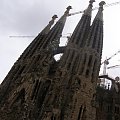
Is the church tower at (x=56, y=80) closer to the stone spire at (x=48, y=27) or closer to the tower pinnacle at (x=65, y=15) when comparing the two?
the stone spire at (x=48, y=27)

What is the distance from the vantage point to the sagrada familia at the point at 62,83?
156 feet

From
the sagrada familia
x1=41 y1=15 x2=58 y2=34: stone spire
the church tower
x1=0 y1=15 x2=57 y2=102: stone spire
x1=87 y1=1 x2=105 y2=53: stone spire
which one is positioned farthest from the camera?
x1=41 y1=15 x2=58 y2=34: stone spire

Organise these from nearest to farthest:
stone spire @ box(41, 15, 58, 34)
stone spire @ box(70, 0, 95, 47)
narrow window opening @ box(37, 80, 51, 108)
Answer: narrow window opening @ box(37, 80, 51, 108) → stone spire @ box(70, 0, 95, 47) → stone spire @ box(41, 15, 58, 34)

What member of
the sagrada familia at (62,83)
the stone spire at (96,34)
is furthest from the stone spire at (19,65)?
the stone spire at (96,34)

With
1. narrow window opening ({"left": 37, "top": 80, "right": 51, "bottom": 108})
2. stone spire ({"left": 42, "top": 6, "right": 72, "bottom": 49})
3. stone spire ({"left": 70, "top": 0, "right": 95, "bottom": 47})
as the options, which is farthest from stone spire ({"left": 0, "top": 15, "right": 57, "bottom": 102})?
stone spire ({"left": 70, "top": 0, "right": 95, "bottom": 47})

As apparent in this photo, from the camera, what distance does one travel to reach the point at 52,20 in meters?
73.1

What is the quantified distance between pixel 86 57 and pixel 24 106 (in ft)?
42.8

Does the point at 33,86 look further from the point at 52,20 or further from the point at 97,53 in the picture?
the point at 52,20

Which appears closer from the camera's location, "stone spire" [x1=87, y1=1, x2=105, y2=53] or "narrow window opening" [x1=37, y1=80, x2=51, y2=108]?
"narrow window opening" [x1=37, y1=80, x2=51, y2=108]

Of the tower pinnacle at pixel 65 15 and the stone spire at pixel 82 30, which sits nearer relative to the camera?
the stone spire at pixel 82 30

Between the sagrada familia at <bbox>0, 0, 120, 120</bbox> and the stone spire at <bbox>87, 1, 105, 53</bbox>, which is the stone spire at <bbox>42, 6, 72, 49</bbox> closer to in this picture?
the sagrada familia at <bbox>0, 0, 120, 120</bbox>

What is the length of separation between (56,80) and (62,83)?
1.34 m

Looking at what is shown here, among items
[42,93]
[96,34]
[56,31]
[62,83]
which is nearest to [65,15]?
[56,31]

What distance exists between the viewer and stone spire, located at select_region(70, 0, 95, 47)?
5755cm
